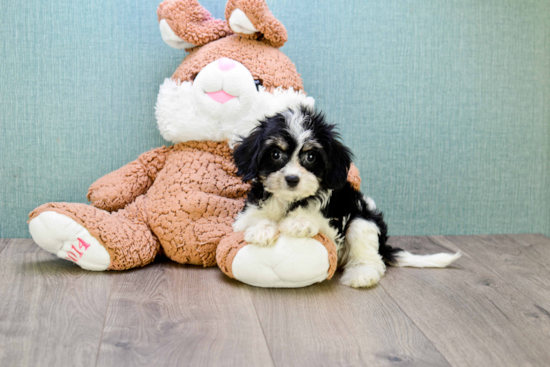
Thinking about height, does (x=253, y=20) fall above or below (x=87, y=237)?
above

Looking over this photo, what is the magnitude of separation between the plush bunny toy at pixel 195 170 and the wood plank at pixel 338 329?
10 cm

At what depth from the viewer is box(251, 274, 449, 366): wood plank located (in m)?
1.37

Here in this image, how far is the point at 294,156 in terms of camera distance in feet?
5.69

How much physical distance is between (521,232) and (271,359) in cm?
193

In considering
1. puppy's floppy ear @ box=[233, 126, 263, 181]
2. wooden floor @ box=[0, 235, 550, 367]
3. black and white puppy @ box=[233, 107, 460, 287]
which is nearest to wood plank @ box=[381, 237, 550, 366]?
wooden floor @ box=[0, 235, 550, 367]

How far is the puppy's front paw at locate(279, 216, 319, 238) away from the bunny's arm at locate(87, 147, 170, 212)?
2.39 feet

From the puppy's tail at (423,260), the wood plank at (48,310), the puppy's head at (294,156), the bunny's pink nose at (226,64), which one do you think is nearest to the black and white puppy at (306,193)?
the puppy's head at (294,156)

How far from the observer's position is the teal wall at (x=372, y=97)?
2354mm

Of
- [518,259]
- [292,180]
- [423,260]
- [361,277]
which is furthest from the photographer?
[518,259]

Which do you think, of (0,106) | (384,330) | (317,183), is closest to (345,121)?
(317,183)

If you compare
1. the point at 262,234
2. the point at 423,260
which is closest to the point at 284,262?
the point at 262,234

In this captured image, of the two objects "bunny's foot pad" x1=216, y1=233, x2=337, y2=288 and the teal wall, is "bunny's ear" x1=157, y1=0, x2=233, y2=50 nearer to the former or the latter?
the teal wall

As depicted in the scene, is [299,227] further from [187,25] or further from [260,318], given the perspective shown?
[187,25]

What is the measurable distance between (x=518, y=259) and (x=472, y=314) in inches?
31.3
